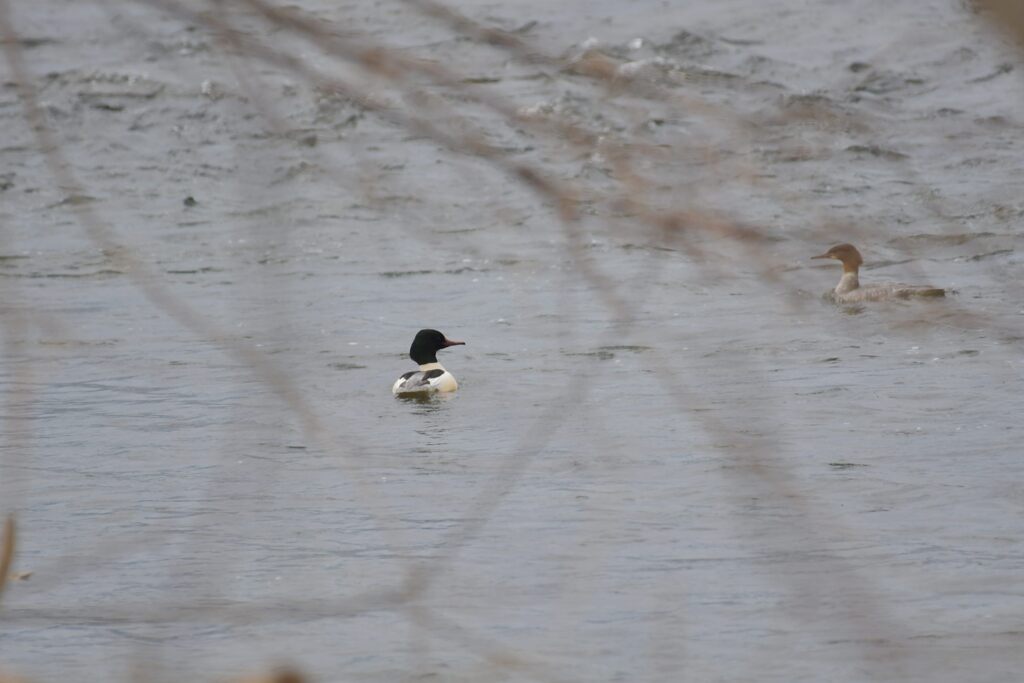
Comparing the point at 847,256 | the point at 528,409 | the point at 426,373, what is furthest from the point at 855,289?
the point at 528,409

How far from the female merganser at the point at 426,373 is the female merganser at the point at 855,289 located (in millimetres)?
3767

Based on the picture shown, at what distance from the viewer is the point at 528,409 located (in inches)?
467

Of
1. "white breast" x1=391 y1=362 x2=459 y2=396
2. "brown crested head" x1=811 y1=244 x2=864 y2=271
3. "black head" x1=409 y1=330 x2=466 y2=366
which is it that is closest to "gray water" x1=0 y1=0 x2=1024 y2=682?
"white breast" x1=391 y1=362 x2=459 y2=396

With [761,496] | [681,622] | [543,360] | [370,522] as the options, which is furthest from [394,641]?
[543,360]

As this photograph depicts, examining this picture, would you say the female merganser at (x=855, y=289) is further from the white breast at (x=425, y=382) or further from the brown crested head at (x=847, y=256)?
the white breast at (x=425, y=382)

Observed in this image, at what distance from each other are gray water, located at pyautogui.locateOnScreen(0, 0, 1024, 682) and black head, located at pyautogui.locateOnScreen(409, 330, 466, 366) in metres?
0.35

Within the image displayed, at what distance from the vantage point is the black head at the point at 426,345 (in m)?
13.4

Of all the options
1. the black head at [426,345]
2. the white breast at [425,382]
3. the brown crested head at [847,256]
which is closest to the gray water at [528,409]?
the white breast at [425,382]

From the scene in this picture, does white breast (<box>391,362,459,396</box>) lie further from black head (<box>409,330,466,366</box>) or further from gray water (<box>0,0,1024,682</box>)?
Answer: black head (<box>409,330,466,366</box>)

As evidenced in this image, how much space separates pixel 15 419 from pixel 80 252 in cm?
755

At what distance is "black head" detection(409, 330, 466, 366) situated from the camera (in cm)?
1339

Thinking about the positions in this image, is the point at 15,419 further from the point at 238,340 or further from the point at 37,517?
the point at 238,340

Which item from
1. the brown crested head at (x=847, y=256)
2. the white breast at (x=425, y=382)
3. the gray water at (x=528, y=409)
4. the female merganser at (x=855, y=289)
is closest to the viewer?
the gray water at (x=528, y=409)

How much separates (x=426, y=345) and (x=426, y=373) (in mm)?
633
